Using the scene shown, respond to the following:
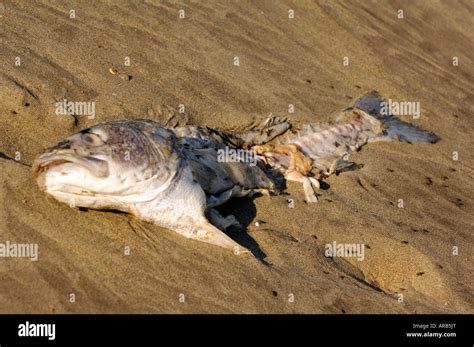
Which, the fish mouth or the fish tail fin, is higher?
the fish tail fin

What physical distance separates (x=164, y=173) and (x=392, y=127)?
148 inches

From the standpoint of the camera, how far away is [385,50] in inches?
Result: 398

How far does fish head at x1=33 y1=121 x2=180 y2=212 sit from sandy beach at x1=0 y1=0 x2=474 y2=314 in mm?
229

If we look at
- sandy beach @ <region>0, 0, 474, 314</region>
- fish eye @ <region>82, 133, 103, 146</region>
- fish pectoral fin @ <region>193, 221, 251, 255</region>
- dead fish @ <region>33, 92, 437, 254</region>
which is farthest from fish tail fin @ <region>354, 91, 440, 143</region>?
fish eye @ <region>82, 133, 103, 146</region>

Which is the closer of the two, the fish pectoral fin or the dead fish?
the dead fish

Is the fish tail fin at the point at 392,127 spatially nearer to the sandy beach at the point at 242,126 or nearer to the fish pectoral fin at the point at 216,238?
the sandy beach at the point at 242,126

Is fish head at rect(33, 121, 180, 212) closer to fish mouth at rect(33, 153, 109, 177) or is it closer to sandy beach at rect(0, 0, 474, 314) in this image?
fish mouth at rect(33, 153, 109, 177)

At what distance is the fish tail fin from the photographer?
8477 millimetres

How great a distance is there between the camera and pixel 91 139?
5594 millimetres

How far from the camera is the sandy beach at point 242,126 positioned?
17.5ft

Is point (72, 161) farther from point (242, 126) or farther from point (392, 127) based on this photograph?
point (392, 127)

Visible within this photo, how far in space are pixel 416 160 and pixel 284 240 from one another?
269cm

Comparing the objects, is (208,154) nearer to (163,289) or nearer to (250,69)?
(163,289)

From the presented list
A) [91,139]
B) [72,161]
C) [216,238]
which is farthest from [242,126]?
[72,161]
